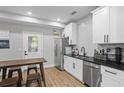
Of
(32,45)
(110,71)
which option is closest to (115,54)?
(110,71)

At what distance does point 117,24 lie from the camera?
2225 millimetres

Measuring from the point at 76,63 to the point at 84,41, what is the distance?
1.11 metres

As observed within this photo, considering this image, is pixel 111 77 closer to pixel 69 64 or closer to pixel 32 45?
pixel 69 64

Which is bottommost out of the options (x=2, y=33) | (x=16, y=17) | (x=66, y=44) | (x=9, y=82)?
(x=9, y=82)

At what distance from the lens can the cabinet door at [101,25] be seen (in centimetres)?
252

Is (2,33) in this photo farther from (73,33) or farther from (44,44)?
(73,33)

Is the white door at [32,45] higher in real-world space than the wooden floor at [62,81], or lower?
higher

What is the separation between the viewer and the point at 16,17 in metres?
3.79

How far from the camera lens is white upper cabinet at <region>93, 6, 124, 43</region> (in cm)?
215

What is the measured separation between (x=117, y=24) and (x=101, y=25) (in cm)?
51

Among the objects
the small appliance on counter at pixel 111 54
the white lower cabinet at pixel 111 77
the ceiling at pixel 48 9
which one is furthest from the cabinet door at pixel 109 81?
the ceiling at pixel 48 9

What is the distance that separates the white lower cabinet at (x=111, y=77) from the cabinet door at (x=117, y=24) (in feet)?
2.43

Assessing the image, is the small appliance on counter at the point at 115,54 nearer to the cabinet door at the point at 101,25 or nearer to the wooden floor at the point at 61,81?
the cabinet door at the point at 101,25
